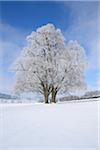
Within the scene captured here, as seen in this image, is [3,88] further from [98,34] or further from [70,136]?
[98,34]

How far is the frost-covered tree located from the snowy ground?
0.15 meters

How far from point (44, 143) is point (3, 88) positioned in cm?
56

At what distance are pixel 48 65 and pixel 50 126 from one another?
1.55 feet

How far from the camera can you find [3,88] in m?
1.58

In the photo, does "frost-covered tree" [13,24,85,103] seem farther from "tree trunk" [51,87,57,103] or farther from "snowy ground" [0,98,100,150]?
"snowy ground" [0,98,100,150]

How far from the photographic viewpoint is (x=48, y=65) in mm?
1643

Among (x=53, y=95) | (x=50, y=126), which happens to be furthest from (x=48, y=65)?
(x=50, y=126)

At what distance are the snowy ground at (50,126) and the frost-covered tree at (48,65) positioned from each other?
15cm

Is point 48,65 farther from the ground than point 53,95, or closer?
farther from the ground

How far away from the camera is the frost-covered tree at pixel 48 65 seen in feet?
5.36

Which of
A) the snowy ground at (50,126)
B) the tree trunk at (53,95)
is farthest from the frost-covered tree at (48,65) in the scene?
the snowy ground at (50,126)

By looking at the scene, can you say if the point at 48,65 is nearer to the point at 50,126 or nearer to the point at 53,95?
the point at 53,95

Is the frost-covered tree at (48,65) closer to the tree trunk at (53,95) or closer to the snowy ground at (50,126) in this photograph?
the tree trunk at (53,95)

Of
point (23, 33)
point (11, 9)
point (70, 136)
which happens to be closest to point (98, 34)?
point (23, 33)
